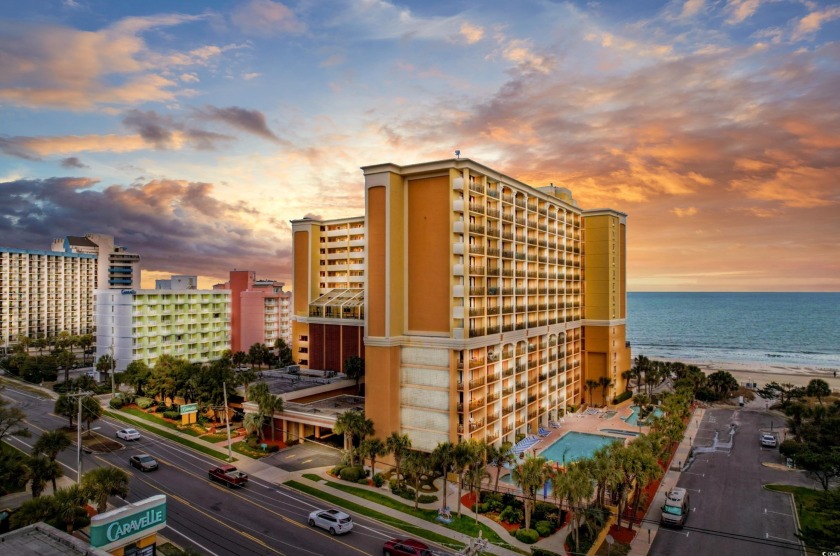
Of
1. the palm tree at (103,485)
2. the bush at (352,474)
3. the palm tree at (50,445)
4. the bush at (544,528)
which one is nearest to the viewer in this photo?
the palm tree at (103,485)

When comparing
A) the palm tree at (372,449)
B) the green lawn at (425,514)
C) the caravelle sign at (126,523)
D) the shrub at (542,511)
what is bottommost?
the green lawn at (425,514)

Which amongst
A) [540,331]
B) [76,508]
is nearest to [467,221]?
[540,331]

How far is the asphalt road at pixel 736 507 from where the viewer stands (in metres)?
41.5

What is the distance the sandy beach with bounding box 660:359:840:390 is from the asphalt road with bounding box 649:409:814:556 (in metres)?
77.9

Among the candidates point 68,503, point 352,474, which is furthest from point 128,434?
point 352,474

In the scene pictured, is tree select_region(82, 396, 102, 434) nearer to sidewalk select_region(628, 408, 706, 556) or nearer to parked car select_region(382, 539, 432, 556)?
parked car select_region(382, 539, 432, 556)

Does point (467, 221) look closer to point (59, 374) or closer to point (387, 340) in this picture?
point (387, 340)

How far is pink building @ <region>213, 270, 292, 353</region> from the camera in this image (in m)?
142

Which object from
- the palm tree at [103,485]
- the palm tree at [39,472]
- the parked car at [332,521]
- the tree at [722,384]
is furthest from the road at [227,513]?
the tree at [722,384]

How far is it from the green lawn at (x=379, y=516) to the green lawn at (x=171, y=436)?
15233 millimetres

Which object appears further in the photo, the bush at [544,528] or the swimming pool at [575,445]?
the swimming pool at [575,445]

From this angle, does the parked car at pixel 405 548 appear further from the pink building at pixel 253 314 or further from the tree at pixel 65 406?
the pink building at pixel 253 314

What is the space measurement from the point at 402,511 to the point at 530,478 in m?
13.1

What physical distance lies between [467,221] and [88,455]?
56.1 meters
